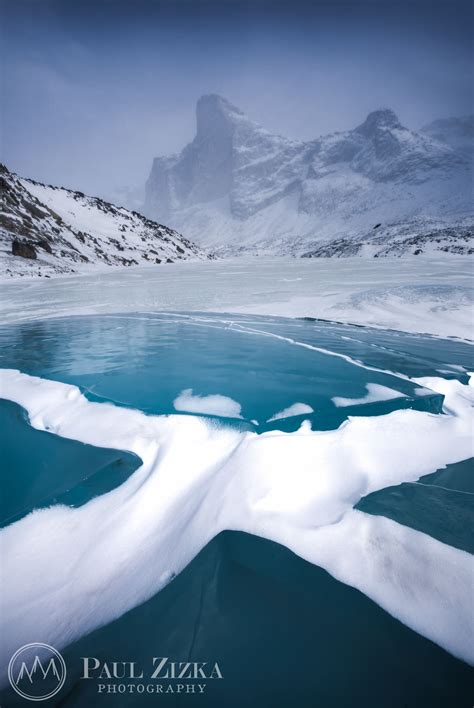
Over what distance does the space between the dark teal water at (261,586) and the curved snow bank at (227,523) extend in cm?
7

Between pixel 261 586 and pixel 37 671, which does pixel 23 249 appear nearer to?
pixel 37 671

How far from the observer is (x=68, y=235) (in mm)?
36688

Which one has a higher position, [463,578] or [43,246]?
[43,246]

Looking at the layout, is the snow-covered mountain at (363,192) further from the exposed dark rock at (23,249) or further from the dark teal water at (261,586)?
the dark teal water at (261,586)

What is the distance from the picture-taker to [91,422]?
2.49m

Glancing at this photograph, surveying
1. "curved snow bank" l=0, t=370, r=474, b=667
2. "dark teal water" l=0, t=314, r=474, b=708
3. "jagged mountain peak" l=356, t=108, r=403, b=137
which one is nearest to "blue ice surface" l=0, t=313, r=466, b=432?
"dark teal water" l=0, t=314, r=474, b=708

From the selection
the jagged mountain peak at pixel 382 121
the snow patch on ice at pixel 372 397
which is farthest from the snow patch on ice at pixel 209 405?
the jagged mountain peak at pixel 382 121

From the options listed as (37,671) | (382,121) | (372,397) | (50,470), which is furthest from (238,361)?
(382,121)

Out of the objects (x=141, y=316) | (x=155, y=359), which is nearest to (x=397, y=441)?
(x=155, y=359)

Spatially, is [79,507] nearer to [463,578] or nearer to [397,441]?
[463,578]

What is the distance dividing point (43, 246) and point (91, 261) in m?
6.10

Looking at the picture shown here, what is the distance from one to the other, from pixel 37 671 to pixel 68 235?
41.7 metres

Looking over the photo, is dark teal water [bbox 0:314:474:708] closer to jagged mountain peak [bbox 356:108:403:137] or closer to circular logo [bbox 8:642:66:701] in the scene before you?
circular logo [bbox 8:642:66:701]

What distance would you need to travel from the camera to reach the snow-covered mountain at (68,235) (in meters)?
23.5
